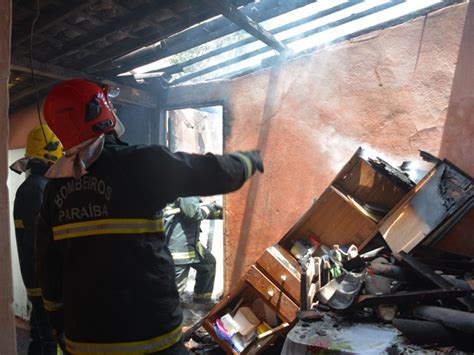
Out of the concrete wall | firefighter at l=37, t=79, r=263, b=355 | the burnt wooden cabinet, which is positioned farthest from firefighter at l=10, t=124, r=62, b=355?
the concrete wall

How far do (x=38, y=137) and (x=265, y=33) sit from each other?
2.72 meters

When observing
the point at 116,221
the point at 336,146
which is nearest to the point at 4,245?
the point at 116,221

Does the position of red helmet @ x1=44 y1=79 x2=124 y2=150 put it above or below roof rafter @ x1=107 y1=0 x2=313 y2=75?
below

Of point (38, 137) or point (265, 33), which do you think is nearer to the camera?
point (38, 137)

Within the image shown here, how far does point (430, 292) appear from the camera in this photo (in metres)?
2.19

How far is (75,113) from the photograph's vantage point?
178 centimetres

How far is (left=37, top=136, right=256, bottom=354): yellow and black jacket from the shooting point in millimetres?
1687

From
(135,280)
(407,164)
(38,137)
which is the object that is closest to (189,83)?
(38,137)

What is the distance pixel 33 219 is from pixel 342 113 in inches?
137

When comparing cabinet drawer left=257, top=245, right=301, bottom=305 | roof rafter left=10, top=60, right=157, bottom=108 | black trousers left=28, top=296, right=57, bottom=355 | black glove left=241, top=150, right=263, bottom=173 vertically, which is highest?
roof rafter left=10, top=60, right=157, bottom=108

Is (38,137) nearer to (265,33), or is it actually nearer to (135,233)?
(135,233)

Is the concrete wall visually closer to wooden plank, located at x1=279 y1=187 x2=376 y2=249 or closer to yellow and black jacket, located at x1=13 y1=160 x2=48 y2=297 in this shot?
wooden plank, located at x1=279 y1=187 x2=376 y2=249

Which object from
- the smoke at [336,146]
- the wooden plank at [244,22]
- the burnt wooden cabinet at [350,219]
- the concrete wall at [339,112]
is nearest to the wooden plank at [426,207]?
the burnt wooden cabinet at [350,219]

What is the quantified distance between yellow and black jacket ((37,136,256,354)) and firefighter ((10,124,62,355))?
142 centimetres
